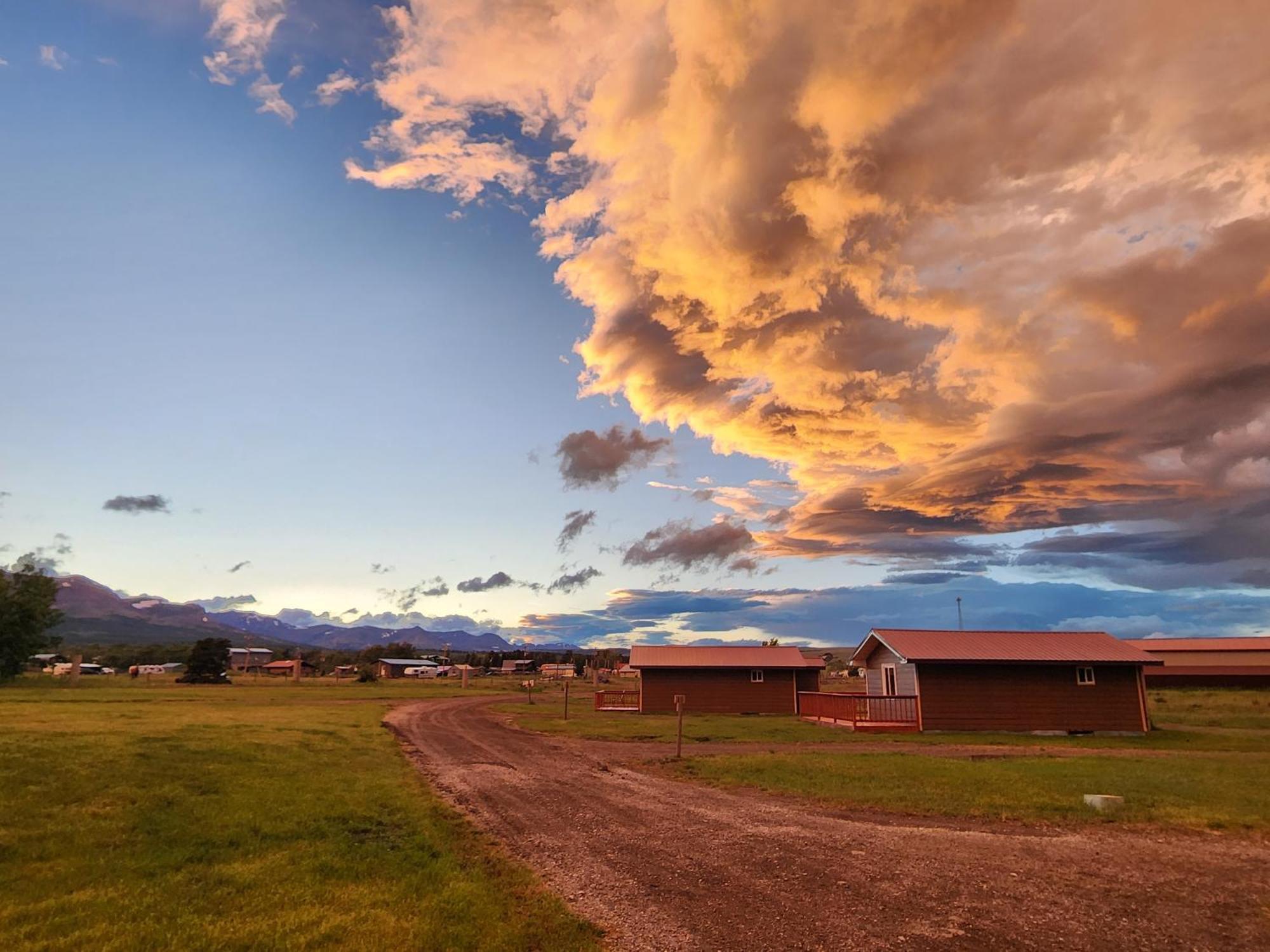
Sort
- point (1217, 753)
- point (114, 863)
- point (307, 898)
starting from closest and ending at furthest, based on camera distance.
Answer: point (307, 898), point (114, 863), point (1217, 753)

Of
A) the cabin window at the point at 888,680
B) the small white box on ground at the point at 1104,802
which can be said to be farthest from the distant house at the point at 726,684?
the small white box on ground at the point at 1104,802

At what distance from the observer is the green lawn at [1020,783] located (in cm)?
1568

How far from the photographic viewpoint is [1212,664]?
81.8 metres

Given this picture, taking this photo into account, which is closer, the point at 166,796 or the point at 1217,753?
the point at 166,796

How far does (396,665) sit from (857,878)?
160867 mm

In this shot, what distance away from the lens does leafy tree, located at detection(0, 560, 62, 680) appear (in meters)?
65.0

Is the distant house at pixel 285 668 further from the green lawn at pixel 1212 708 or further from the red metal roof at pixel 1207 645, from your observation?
the red metal roof at pixel 1207 645

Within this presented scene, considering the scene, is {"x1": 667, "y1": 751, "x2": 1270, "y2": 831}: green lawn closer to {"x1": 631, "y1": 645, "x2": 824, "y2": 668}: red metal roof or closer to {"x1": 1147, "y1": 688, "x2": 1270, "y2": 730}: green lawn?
{"x1": 1147, "y1": 688, "x2": 1270, "y2": 730}: green lawn

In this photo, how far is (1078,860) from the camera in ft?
39.3

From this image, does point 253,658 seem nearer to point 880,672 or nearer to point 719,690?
point 719,690

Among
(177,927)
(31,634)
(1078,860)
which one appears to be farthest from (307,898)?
(31,634)

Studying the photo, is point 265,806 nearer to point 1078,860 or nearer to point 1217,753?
point 1078,860

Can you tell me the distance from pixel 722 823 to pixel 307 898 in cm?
820

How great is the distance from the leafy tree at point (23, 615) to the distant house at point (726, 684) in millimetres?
59794
